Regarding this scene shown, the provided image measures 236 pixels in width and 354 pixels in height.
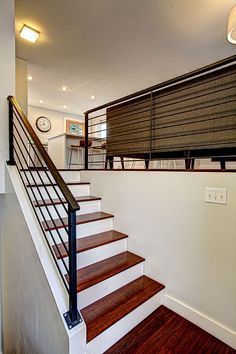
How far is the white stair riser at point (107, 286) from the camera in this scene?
1634 millimetres

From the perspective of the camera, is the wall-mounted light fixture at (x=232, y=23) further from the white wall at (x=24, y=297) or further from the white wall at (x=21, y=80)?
the white wall at (x=21, y=80)

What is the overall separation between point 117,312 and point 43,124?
6.55m

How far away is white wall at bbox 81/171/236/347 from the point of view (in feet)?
5.04

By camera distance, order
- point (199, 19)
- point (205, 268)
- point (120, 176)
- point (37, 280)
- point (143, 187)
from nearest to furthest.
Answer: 1. point (37, 280)
2. point (205, 268)
3. point (143, 187)
4. point (120, 176)
5. point (199, 19)

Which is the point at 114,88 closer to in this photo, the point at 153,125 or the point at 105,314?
the point at 153,125

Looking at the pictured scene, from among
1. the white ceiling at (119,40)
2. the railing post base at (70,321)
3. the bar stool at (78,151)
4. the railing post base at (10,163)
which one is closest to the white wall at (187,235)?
→ the railing post base at (70,321)

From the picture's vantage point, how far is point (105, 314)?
5.11ft

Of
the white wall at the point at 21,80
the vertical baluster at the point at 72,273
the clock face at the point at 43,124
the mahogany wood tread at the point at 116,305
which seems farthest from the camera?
the clock face at the point at 43,124

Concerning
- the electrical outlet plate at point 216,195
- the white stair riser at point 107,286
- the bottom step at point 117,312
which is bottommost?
the bottom step at point 117,312

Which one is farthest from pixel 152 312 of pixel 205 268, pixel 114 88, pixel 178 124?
pixel 114 88

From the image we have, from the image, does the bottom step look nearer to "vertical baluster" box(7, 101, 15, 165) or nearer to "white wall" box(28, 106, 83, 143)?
"vertical baluster" box(7, 101, 15, 165)

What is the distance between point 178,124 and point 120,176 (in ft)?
2.97

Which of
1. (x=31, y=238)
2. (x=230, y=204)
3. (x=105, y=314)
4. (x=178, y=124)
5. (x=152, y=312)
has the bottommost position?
(x=152, y=312)

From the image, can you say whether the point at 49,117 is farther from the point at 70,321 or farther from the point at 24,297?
the point at 70,321
